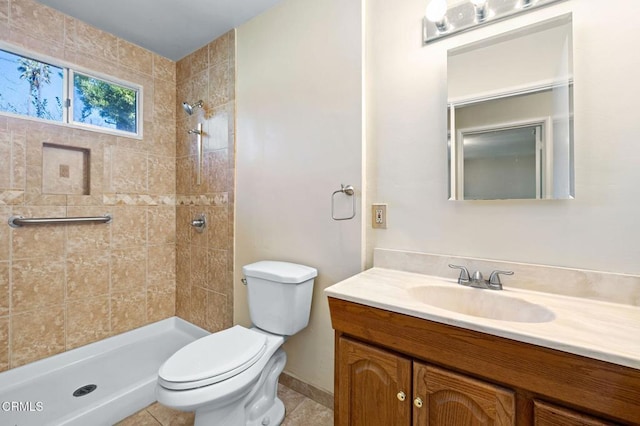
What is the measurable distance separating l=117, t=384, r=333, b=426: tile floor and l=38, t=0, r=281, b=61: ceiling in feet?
8.08

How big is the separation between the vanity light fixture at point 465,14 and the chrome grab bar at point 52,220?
2417mm

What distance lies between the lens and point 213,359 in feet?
3.79

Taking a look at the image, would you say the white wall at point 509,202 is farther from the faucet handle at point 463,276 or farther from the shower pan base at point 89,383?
the shower pan base at point 89,383

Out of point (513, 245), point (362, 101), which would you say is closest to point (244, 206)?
point (362, 101)

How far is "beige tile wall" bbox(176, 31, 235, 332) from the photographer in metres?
2.01

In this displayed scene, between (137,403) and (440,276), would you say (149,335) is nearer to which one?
(137,403)

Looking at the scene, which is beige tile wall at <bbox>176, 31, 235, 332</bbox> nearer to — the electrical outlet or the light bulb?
the electrical outlet

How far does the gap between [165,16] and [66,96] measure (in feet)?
2.99

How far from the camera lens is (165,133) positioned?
238cm

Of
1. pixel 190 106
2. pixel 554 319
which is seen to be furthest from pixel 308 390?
pixel 190 106

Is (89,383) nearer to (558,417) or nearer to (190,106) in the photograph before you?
(190,106)

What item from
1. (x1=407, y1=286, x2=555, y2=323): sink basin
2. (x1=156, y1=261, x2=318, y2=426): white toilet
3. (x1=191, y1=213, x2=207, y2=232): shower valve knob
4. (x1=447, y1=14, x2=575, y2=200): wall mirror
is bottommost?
(x1=156, y1=261, x2=318, y2=426): white toilet

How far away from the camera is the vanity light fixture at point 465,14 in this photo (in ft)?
3.56

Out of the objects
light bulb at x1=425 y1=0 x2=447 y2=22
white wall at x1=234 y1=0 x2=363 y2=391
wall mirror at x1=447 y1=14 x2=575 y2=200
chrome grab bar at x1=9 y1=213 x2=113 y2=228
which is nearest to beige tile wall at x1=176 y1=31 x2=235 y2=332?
white wall at x1=234 y1=0 x2=363 y2=391
